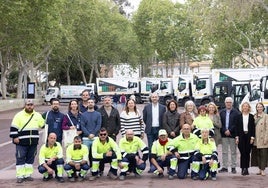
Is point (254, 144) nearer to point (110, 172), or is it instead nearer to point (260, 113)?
point (260, 113)

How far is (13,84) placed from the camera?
9594 cm

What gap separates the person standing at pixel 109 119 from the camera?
12.9m

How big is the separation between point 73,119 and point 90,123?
1.48ft

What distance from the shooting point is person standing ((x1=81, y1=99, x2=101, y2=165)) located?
12.6 m

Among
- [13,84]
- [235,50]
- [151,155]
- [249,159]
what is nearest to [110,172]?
[151,155]

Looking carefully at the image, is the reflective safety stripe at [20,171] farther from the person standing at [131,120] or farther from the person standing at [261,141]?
the person standing at [261,141]

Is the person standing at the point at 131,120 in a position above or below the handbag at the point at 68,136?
above

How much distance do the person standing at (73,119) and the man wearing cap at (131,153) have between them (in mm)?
1093

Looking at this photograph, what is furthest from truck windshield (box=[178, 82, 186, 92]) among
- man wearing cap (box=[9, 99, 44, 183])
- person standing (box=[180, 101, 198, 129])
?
man wearing cap (box=[9, 99, 44, 183])

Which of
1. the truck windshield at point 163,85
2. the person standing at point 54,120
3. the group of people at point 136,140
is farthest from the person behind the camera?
the truck windshield at point 163,85

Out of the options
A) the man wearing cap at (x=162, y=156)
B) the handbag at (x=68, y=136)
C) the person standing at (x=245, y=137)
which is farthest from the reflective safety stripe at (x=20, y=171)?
the person standing at (x=245, y=137)

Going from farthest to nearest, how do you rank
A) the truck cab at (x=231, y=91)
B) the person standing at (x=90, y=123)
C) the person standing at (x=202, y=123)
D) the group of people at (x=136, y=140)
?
the truck cab at (x=231, y=91)
the person standing at (x=202, y=123)
the person standing at (x=90, y=123)
the group of people at (x=136, y=140)

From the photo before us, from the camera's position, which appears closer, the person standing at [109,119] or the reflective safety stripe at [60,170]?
the reflective safety stripe at [60,170]

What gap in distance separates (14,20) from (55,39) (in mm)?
11548
